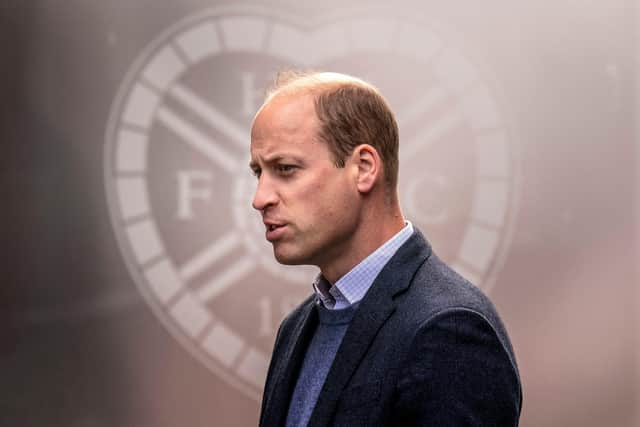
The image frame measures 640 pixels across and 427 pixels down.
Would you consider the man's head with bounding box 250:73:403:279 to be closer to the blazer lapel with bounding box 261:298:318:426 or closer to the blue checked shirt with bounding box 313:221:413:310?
the blue checked shirt with bounding box 313:221:413:310

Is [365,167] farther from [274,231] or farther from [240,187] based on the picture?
[240,187]

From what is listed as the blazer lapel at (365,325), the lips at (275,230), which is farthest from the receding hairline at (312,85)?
the blazer lapel at (365,325)

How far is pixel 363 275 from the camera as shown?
4.92ft

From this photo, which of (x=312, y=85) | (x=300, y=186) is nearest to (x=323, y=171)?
(x=300, y=186)

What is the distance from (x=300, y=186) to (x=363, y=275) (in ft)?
0.63

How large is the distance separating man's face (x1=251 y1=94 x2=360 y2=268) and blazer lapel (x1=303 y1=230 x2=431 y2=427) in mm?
124

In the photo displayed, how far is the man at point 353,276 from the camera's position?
1275 mm

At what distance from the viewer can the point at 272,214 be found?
1.51m

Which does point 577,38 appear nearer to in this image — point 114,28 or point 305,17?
point 305,17

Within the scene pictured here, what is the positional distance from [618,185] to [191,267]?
1611 millimetres

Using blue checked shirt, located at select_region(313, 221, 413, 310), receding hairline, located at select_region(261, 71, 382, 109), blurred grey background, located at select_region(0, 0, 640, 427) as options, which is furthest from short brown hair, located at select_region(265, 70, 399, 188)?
blurred grey background, located at select_region(0, 0, 640, 427)

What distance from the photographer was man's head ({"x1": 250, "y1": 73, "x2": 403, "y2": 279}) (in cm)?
148

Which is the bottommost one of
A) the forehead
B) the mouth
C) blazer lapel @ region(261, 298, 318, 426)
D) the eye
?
blazer lapel @ region(261, 298, 318, 426)

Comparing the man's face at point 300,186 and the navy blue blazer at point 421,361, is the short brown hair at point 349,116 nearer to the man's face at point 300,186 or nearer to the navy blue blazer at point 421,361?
the man's face at point 300,186
